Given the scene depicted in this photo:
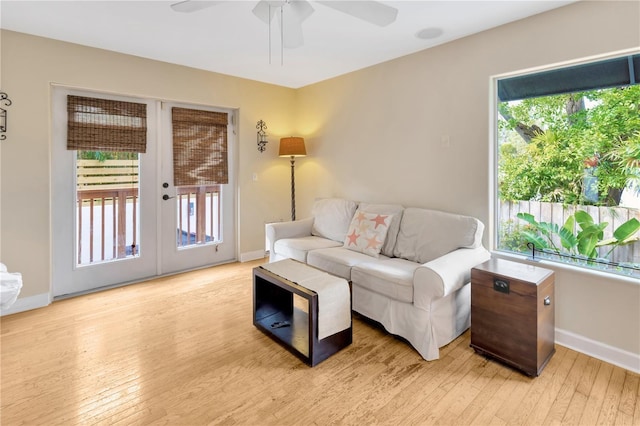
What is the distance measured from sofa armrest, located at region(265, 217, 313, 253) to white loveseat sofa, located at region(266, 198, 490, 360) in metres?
0.01

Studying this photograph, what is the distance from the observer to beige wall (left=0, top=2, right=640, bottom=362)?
91.3 inches

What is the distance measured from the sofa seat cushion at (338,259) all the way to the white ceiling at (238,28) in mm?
1971

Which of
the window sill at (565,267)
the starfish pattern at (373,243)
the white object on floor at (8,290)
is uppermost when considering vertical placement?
the white object on floor at (8,290)

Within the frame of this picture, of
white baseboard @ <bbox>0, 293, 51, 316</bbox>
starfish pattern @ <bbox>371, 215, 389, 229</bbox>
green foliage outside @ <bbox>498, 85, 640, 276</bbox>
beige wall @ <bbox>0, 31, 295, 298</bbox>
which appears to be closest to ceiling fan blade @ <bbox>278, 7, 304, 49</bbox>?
starfish pattern @ <bbox>371, 215, 389, 229</bbox>

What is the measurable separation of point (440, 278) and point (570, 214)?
125 cm

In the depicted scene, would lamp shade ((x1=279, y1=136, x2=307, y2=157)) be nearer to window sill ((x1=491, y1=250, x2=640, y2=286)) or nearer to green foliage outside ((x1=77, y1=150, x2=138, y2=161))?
green foliage outside ((x1=77, y1=150, x2=138, y2=161))

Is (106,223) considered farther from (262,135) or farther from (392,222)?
(392,222)

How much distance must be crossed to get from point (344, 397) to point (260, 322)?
1.02m

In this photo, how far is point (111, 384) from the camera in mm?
2004

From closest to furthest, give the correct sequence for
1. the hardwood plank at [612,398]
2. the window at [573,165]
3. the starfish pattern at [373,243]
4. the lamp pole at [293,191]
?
the hardwood plank at [612,398] → the window at [573,165] → the starfish pattern at [373,243] → the lamp pole at [293,191]

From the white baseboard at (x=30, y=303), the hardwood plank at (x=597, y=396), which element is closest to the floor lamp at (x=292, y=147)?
the white baseboard at (x=30, y=303)

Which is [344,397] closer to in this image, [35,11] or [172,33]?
[172,33]

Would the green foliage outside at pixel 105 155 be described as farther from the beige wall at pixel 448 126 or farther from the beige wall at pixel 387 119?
the beige wall at pixel 448 126

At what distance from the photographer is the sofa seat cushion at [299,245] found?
3.43 meters
